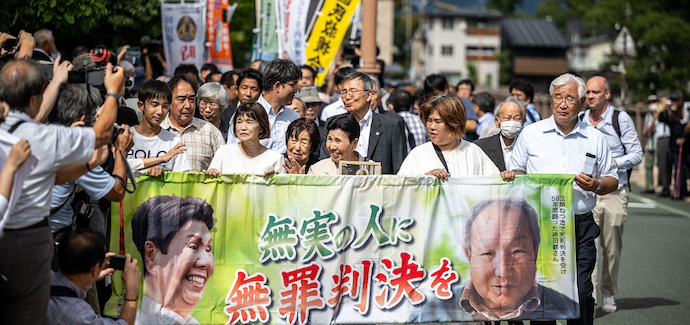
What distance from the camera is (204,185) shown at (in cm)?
558

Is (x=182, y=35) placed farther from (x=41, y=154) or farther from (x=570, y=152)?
(x=41, y=154)

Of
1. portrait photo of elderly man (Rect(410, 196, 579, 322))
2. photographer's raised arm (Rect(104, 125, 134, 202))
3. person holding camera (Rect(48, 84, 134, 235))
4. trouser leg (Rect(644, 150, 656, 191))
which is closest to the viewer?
person holding camera (Rect(48, 84, 134, 235))

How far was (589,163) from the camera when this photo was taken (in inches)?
251

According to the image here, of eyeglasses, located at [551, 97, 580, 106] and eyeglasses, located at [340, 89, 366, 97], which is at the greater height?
eyeglasses, located at [340, 89, 366, 97]

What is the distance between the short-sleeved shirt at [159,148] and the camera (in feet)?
20.0

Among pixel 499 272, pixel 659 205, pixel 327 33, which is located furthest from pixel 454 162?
pixel 659 205

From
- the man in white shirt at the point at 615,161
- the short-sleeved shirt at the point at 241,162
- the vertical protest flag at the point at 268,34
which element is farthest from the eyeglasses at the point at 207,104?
the vertical protest flag at the point at 268,34

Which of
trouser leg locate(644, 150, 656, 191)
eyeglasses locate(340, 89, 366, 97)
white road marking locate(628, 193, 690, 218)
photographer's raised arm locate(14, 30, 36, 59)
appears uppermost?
photographer's raised arm locate(14, 30, 36, 59)

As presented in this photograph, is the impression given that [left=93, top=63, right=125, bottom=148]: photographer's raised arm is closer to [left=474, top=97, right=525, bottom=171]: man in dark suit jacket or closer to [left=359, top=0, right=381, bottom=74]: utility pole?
[left=474, top=97, right=525, bottom=171]: man in dark suit jacket

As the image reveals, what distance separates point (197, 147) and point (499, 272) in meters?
2.61

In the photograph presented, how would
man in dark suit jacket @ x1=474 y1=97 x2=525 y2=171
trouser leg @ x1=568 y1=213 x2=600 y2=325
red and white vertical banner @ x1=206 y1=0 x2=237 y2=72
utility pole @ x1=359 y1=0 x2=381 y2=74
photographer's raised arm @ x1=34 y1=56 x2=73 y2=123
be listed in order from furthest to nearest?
red and white vertical banner @ x1=206 y1=0 x2=237 y2=72 < utility pole @ x1=359 y1=0 x2=381 y2=74 < man in dark suit jacket @ x1=474 y1=97 x2=525 y2=171 < trouser leg @ x1=568 y1=213 x2=600 y2=325 < photographer's raised arm @ x1=34 y1=56 x2=73 y2=123

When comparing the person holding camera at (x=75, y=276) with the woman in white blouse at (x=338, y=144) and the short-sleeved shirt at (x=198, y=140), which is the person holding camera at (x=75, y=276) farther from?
the woman in white blouse at (x=338, y=144)

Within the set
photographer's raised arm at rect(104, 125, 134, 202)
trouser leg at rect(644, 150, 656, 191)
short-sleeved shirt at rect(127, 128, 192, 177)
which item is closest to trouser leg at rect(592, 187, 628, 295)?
short-sleeved shirt at rect(127, 128, 192, 177)

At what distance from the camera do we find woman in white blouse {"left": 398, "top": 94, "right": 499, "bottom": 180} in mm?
6133
